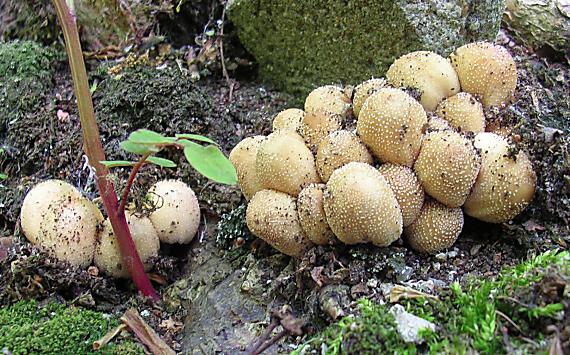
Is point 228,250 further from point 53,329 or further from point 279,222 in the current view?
point 53,329

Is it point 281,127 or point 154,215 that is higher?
point 281,127

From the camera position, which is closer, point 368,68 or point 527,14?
point 368,68

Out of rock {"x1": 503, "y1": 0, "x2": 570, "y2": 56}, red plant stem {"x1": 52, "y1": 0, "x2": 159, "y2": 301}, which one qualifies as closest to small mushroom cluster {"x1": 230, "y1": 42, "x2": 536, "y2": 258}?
red plant stem {"x1": 52, "y1": 0, "x2": 159, "y2": 301}

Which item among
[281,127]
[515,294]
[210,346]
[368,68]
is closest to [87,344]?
[210,346]

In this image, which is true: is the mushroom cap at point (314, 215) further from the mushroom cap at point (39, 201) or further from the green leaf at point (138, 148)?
the mushroom cap at point (39, 201)

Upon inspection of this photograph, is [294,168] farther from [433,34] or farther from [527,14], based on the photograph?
[527,14]

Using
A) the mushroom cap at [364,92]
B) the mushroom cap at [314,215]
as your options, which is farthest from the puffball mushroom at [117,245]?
the mushroom cap at [364,92]
